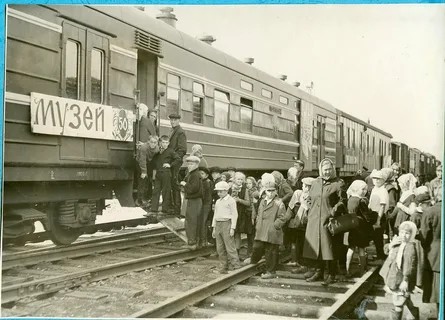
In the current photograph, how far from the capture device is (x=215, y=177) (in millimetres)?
5969

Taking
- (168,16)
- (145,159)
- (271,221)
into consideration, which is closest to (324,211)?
(271,221)

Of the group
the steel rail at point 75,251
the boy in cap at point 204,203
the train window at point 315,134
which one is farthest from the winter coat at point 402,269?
the train window at point 315,134

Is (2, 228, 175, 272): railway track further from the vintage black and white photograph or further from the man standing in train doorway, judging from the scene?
the man standing in train doorway

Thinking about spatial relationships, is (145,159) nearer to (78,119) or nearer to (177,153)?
(177,153)

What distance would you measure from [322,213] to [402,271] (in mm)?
836

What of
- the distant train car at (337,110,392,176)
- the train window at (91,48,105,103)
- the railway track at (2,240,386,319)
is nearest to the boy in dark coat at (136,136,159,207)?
the train window at (91,48,105,103)

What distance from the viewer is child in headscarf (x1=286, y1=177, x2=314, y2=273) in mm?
5434

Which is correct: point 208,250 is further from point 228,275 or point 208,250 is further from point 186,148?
point 186,148

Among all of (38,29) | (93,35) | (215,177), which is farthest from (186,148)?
(38,29)

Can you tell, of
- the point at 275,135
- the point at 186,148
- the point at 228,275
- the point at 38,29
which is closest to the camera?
the point at 38,29

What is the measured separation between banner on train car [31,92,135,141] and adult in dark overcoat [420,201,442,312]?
2811 mm

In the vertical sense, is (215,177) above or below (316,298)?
above

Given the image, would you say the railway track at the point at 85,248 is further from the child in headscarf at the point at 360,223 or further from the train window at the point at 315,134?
the train window at the point at 315,134

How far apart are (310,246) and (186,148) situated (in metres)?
1.53
